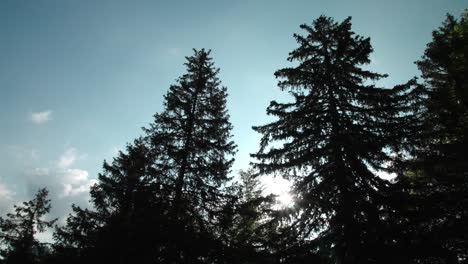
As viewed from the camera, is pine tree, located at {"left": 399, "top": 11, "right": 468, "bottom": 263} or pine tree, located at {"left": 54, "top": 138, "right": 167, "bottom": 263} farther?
pine tree, located at {"left": 54, "top": 138, "right": 167, "bottom": 263}

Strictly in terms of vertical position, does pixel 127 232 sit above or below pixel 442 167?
below

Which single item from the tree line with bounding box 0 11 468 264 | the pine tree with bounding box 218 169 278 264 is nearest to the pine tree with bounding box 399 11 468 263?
the tree line with bounding box 0 11 468 264

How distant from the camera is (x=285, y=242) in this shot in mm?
9141

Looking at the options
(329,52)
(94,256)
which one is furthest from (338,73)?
(94,256)

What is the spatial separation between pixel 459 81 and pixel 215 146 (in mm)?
13253

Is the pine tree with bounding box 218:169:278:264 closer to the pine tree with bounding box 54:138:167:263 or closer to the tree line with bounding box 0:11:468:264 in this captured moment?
the tree line with bounding box 0:11:468:264

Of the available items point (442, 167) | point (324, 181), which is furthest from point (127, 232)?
point (442, 167)

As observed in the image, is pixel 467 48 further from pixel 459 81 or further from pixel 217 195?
pixel 217 195

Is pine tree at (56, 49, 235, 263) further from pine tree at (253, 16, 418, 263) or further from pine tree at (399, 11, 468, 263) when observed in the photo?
pine tree at (399, 11, 468, 263)

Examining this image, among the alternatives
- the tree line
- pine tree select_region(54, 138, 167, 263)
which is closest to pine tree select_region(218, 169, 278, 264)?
the tree line

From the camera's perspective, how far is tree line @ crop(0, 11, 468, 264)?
8.21m

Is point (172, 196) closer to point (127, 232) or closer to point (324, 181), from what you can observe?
point (127, 232)

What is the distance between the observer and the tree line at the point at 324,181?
26.9ft

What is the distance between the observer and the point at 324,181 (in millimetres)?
9680
